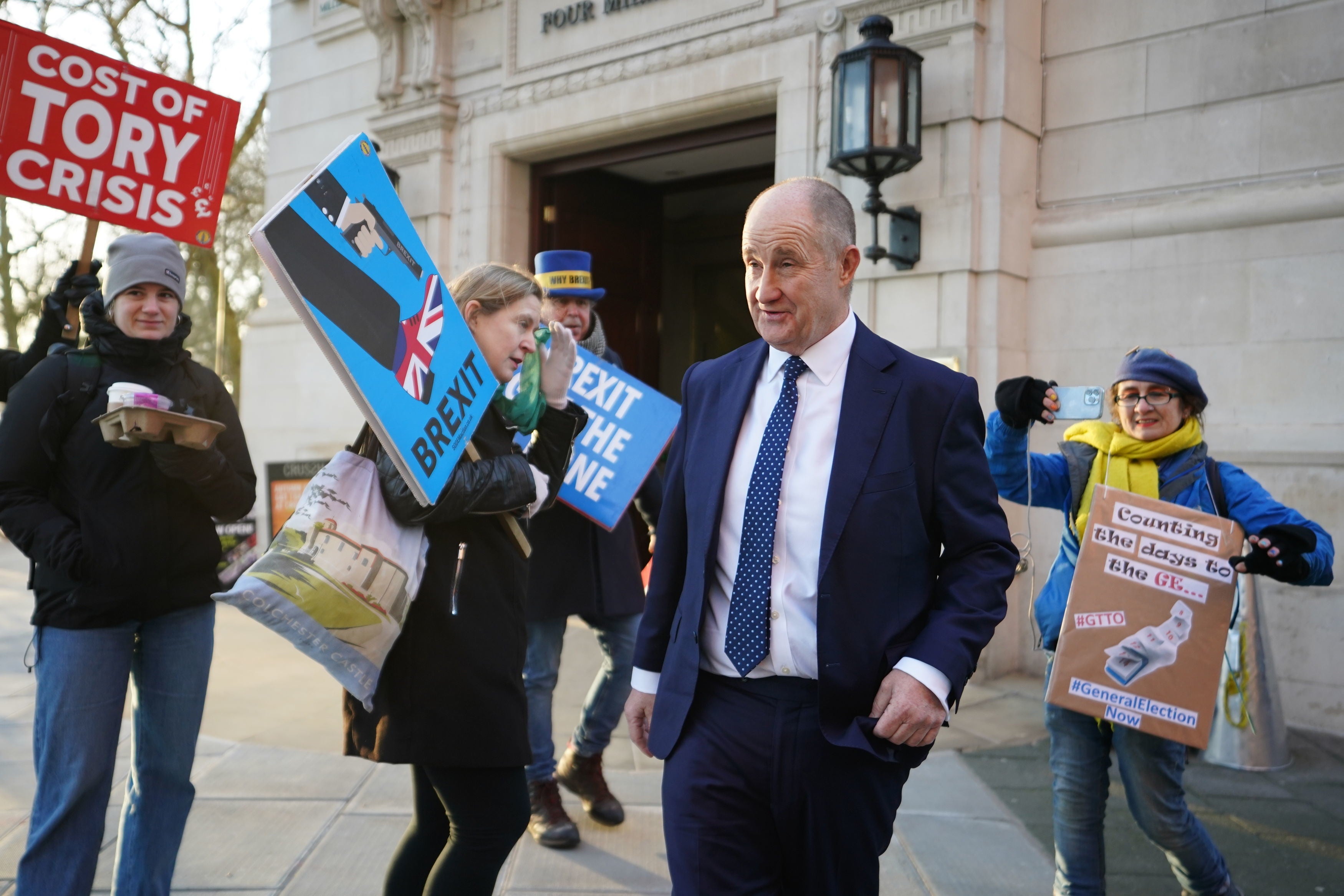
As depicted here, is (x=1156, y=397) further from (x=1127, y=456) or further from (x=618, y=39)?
(x=618, y=39)

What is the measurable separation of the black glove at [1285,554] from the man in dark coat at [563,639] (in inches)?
82.9

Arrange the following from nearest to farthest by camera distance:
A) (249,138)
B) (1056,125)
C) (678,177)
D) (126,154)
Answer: (126,154), (1056,125), (678,177), (249,138)

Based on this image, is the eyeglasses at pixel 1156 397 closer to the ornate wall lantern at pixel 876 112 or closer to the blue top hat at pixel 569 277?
the blue top hat at pixel 569 277

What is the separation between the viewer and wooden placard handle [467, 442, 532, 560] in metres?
2.58

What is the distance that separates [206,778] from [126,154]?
2.66 m

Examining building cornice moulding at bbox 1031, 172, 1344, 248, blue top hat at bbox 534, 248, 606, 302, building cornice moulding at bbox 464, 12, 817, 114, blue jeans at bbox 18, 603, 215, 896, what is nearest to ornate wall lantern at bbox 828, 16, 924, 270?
building cornice moulding at bbox 464, 12, 817, 114

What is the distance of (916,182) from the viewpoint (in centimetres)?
646

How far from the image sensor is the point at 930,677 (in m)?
1.96

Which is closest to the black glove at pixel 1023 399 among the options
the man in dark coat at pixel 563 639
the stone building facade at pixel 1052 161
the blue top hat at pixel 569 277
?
the man in dark coat at pixel 563 639

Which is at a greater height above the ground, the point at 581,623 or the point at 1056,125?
the point at 1056,125

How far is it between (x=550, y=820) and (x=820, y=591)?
7.45 feet

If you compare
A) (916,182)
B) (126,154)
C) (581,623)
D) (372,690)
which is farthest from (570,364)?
(581,623)

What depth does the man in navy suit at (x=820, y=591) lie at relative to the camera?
2.02 m

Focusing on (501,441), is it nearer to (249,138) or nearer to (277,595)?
(277,595)
